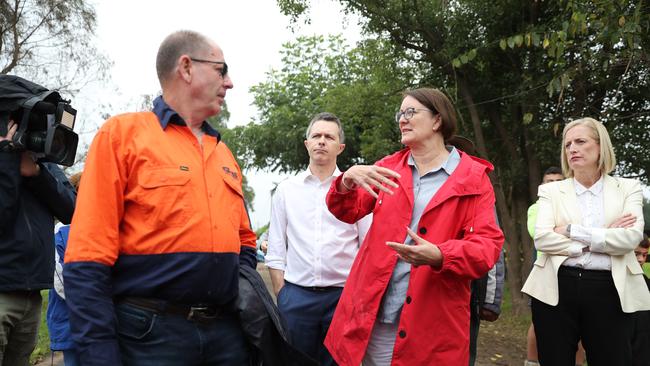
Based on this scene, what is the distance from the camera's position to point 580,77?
29.0 ft

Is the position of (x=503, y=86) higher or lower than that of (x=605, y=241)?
higher

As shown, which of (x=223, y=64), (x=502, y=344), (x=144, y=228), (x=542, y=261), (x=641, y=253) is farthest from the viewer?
(x=502, y=344)

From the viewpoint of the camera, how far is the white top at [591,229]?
3.90 meters

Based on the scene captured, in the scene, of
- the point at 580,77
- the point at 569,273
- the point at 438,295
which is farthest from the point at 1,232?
the point at 580,77

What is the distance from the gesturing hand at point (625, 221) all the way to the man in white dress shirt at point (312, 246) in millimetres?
1765

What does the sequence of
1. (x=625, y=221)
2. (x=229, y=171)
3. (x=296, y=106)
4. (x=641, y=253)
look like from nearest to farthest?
(x=229, y=171) < (x=625, y=221) < (x=641, y=253) < (x=296, y=106)

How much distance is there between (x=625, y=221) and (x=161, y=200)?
328 cm

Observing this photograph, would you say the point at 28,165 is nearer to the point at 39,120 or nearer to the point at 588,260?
the point at 39,120

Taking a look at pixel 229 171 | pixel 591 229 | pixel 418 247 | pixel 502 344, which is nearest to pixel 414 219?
pixel 418 247

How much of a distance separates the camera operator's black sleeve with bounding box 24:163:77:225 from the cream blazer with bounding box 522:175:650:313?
3.27 meters

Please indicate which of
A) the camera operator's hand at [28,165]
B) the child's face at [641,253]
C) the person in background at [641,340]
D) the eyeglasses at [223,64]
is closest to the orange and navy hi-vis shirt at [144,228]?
the eyeglasses at [223,64]

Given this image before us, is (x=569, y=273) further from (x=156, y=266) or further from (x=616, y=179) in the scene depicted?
(x=156, y=266)

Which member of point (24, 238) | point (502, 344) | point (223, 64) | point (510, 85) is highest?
point (510, 85)

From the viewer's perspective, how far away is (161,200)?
7.22 feet
